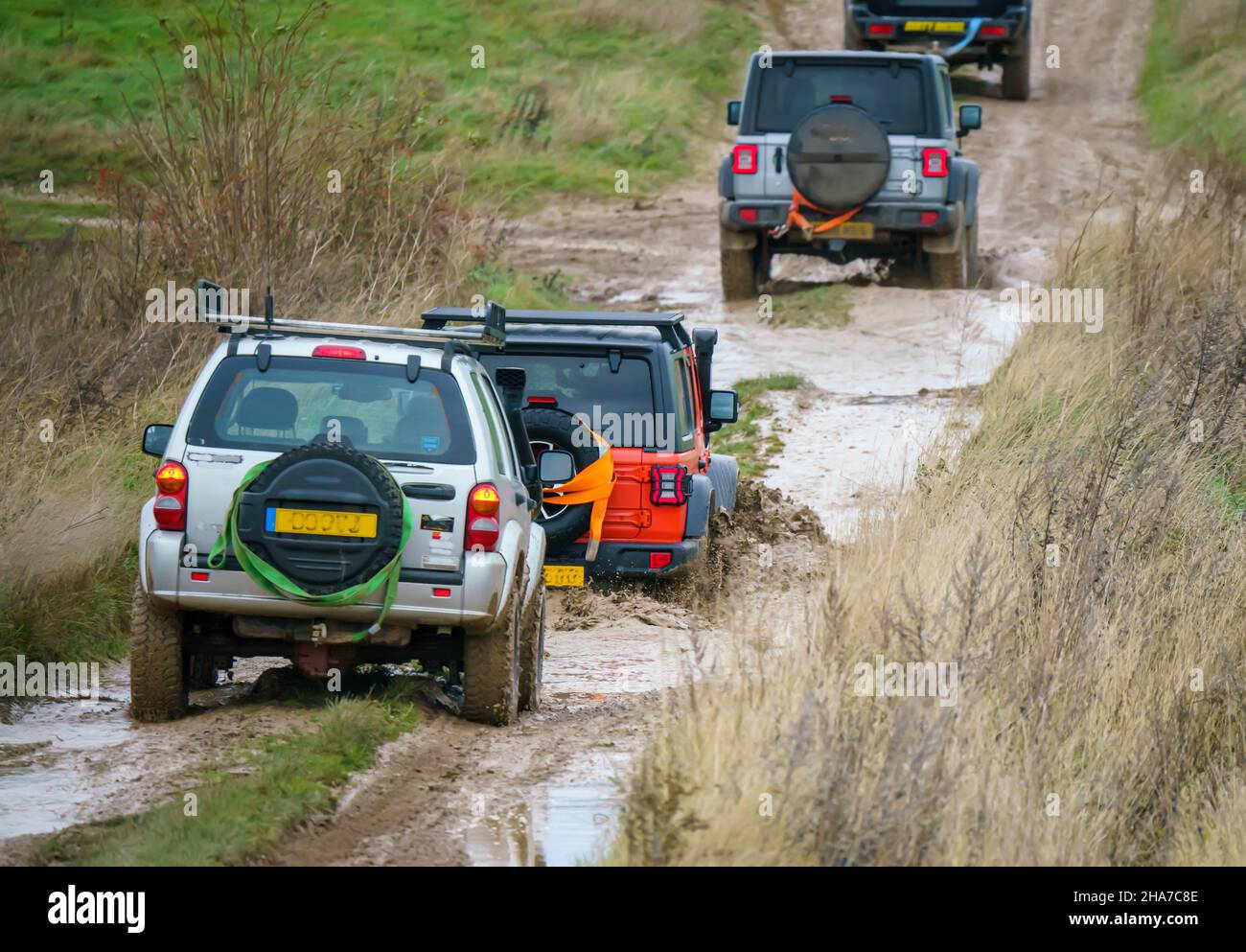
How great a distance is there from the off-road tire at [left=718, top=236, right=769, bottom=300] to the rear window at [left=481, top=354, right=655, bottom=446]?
866 centimetres

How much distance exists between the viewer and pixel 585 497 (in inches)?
427

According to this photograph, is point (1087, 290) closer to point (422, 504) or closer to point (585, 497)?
point (585, 497)

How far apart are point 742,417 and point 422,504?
9.25 meters

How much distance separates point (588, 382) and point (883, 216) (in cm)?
815

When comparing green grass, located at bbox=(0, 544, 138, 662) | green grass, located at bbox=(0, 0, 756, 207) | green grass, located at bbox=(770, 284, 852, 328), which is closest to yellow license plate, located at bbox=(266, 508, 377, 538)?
green grass, located at bbox=(0, 544, 138, 662)

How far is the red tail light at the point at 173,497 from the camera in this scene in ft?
25.4

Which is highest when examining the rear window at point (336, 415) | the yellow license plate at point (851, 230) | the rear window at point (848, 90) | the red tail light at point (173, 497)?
the rear window at point (848, 90)

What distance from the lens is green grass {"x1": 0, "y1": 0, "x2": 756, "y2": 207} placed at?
1072 inches

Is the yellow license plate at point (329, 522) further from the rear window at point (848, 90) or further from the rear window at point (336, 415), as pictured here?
the rear window at point (848, 90)

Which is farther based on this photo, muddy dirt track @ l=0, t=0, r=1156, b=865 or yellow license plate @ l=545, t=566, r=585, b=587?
yellow license plate @ l=545, t=566, r=585, b=587

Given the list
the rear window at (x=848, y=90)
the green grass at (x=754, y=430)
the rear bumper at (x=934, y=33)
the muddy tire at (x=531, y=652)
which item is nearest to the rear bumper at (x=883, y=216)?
the rear window at (x=848, y=90)

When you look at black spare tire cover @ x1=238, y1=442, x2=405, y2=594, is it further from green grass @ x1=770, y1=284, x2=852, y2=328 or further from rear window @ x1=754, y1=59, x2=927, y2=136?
green grass @ x1=770, y1=284, x2=852, y2=328

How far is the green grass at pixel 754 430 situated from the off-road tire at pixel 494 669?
706cm

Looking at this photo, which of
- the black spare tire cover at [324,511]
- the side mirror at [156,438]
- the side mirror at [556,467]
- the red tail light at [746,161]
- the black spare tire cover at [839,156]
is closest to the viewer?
the black spare tire cover at [324,511]
